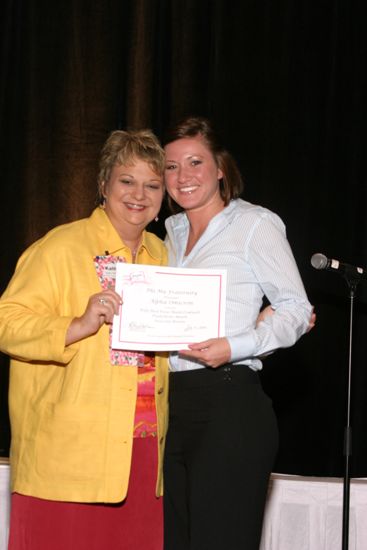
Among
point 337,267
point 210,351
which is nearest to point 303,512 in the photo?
point 337,267

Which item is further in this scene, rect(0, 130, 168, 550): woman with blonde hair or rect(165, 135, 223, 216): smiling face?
rect(165, 135, 223, 216): smiling face

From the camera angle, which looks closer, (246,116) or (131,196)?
(131,196)

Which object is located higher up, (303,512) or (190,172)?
(190,172)

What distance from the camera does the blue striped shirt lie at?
2512mm

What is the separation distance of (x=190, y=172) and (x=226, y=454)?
0.92 meters

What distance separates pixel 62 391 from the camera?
2.43 m

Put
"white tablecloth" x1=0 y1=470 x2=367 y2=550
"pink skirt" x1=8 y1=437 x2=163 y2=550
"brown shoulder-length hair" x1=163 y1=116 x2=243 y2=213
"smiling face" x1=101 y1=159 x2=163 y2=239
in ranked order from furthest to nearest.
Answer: "white tablecloth" x1=0 y1=470 x2=367 y2=550 < "brown shoulder-length hair" x1=163 y1=116 x2=243 y2=213 < "smiling face" x1=101 y1=159 x2=163 y2=239 < "pink skirt" x1=8 y1=437 x2=163 y2=550

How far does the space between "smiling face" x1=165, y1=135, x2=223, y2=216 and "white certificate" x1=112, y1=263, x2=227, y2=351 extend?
42cm

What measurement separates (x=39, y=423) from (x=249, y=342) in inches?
26.5

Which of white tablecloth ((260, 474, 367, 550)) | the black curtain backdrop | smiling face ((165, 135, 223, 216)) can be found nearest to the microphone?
smiling face ((165, 135, 223, 216))

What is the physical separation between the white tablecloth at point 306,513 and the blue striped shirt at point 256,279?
155 centimetres

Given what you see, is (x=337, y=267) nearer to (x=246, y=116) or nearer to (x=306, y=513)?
(x=246, y=116)

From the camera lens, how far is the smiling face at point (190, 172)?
2.71 metres
